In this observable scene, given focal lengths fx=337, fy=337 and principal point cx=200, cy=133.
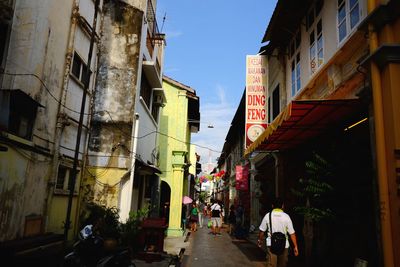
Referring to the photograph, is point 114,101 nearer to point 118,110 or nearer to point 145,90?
point 118,110

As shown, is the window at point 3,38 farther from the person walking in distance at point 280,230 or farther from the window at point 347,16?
the window at point 347,16

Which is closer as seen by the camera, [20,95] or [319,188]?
[319,188]

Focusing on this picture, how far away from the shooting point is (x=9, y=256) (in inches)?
214

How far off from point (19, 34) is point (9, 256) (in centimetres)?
490

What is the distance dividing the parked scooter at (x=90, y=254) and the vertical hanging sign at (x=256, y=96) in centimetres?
872

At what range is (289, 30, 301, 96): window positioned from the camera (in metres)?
12.2

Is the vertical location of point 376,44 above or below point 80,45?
below

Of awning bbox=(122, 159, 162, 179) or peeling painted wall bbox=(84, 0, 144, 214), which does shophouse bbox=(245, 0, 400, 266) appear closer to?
awning bbox=(122, 159, 162, 179)

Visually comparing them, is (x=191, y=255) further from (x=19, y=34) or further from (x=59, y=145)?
(x=19, y=34)

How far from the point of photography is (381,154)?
5770 millimetres

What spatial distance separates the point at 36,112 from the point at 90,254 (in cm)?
377

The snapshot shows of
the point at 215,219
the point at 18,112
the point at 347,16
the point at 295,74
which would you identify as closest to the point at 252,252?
the point at 295,74

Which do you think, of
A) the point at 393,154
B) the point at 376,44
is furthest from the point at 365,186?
the point at 376,44

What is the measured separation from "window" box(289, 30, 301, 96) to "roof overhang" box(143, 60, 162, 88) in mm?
5656
